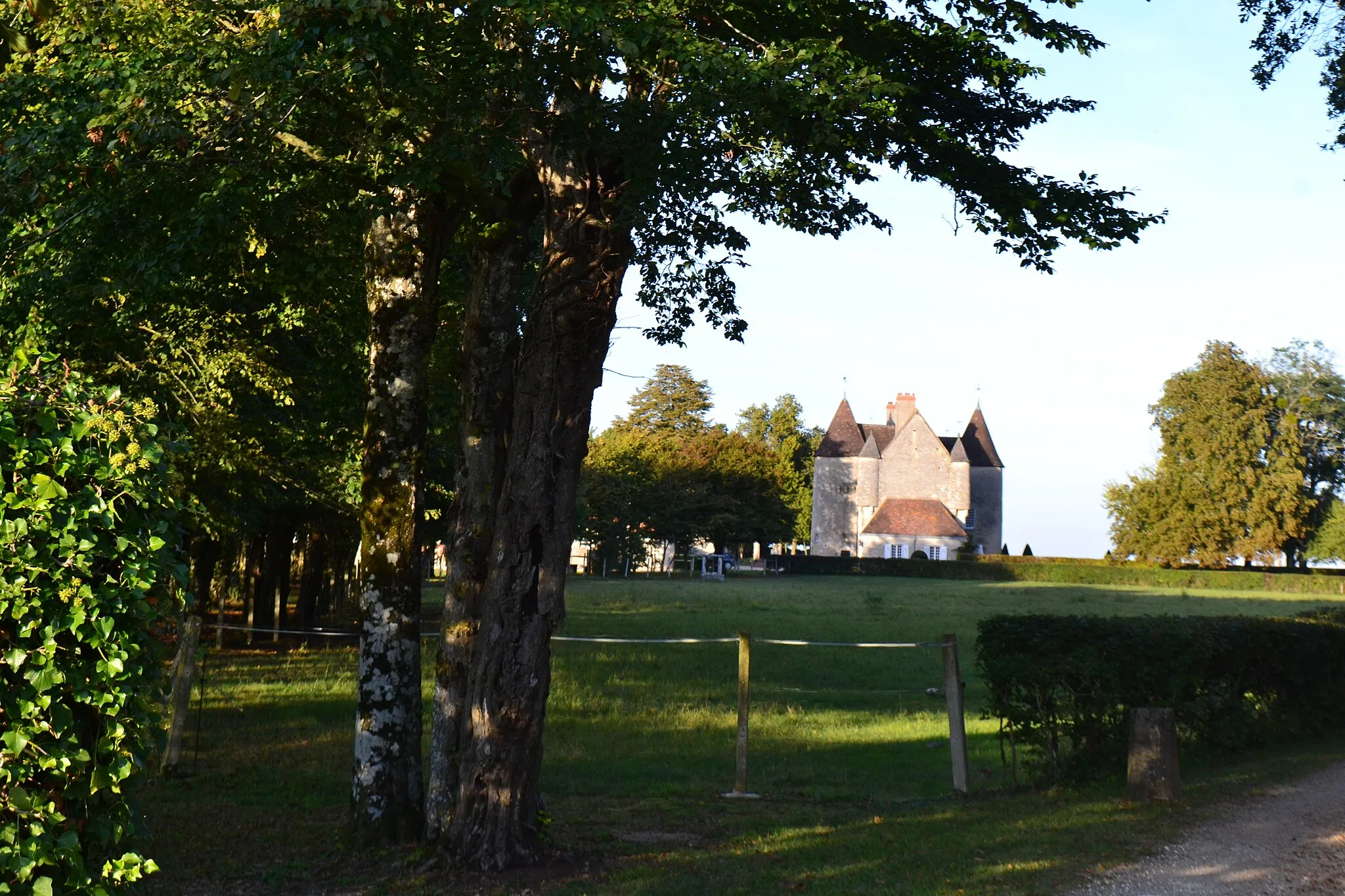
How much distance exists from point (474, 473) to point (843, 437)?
100067 mm

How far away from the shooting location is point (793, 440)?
4466 inches

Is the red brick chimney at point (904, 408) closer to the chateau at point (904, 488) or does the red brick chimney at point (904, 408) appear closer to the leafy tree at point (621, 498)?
the chateau at point (904, 488)

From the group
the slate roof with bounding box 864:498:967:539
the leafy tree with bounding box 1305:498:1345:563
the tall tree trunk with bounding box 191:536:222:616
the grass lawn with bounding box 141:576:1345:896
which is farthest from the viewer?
the slate roof with bounding box 864:498:967:539

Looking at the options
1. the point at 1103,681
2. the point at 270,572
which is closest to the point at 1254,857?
the point at 1103,681

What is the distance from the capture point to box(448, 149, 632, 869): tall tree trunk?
841 cm

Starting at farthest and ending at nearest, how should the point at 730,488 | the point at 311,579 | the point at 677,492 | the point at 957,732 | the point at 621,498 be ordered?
the point at 730,488 < the point at 677,492 < the point at 621,498 < the point at 311,579 < the point at 957,732

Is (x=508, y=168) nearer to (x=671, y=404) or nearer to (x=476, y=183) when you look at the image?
(x=476, y=183)

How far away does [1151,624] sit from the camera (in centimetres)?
1159

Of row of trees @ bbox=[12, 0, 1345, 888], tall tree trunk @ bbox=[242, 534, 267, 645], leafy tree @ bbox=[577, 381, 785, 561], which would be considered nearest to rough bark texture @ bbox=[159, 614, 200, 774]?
row of trees @ bbox=[12, 0, 1345, 888]

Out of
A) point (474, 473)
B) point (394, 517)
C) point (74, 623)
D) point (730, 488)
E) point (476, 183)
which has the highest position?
point (730, 488)

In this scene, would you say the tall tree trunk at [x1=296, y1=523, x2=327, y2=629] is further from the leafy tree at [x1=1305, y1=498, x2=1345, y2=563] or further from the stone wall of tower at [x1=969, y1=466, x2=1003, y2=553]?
the stone wall of tower at [x1=969, y1=466, x2=1003, y2=553]

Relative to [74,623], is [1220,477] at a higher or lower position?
higher

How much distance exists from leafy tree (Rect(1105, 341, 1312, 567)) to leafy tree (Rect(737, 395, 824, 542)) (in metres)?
35.3

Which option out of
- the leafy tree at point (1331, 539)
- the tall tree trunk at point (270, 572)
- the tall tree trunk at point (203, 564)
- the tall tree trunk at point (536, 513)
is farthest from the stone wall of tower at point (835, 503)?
the tall tree trunk at point (536, 513)
